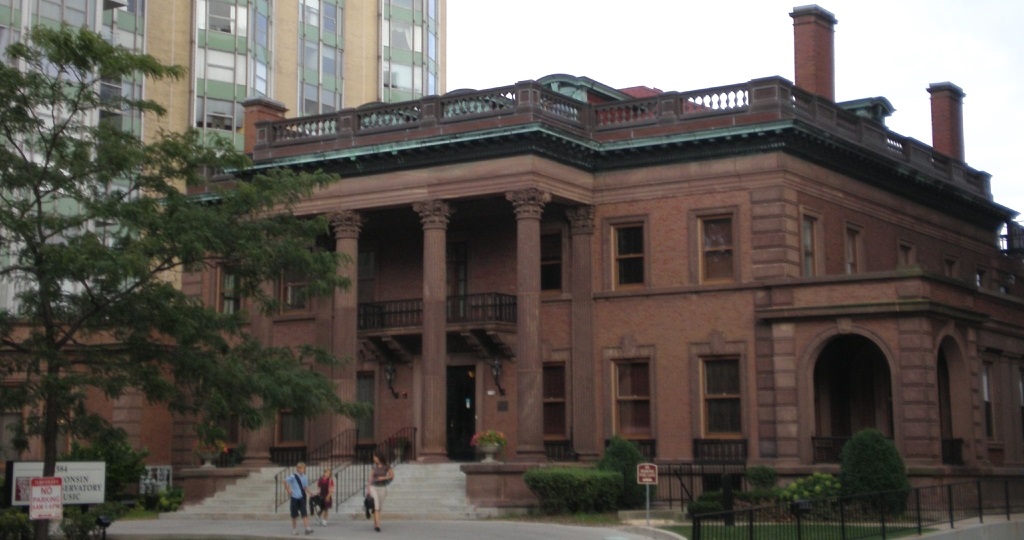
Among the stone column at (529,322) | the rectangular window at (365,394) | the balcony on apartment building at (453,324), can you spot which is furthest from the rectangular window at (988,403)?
A: the rectangular window at (365,394)

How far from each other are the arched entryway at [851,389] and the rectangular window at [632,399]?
15.2 feet

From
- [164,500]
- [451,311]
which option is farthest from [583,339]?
[164,500]

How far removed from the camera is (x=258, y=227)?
28.9m

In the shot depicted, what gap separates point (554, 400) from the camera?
40938 millimetres

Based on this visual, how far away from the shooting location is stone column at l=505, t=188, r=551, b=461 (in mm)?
37531

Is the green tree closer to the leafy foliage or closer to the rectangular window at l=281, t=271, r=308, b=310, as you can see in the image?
the leafy foliage

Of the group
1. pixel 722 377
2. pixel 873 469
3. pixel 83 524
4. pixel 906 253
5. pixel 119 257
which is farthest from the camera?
pixel 906 253

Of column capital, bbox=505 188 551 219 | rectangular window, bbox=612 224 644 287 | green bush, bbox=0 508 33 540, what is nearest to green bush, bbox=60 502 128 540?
green bush, bbox=0 508 33 540

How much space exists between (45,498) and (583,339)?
1974cm

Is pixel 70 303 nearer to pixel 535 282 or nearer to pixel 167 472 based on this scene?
pixel 535 282

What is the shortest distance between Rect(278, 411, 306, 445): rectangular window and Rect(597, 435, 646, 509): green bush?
11716 mm

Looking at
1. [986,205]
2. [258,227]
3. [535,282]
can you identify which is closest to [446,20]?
[986,205]

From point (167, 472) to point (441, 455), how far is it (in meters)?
11.8

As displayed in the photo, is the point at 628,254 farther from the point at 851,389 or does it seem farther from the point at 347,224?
the point at 347,224
